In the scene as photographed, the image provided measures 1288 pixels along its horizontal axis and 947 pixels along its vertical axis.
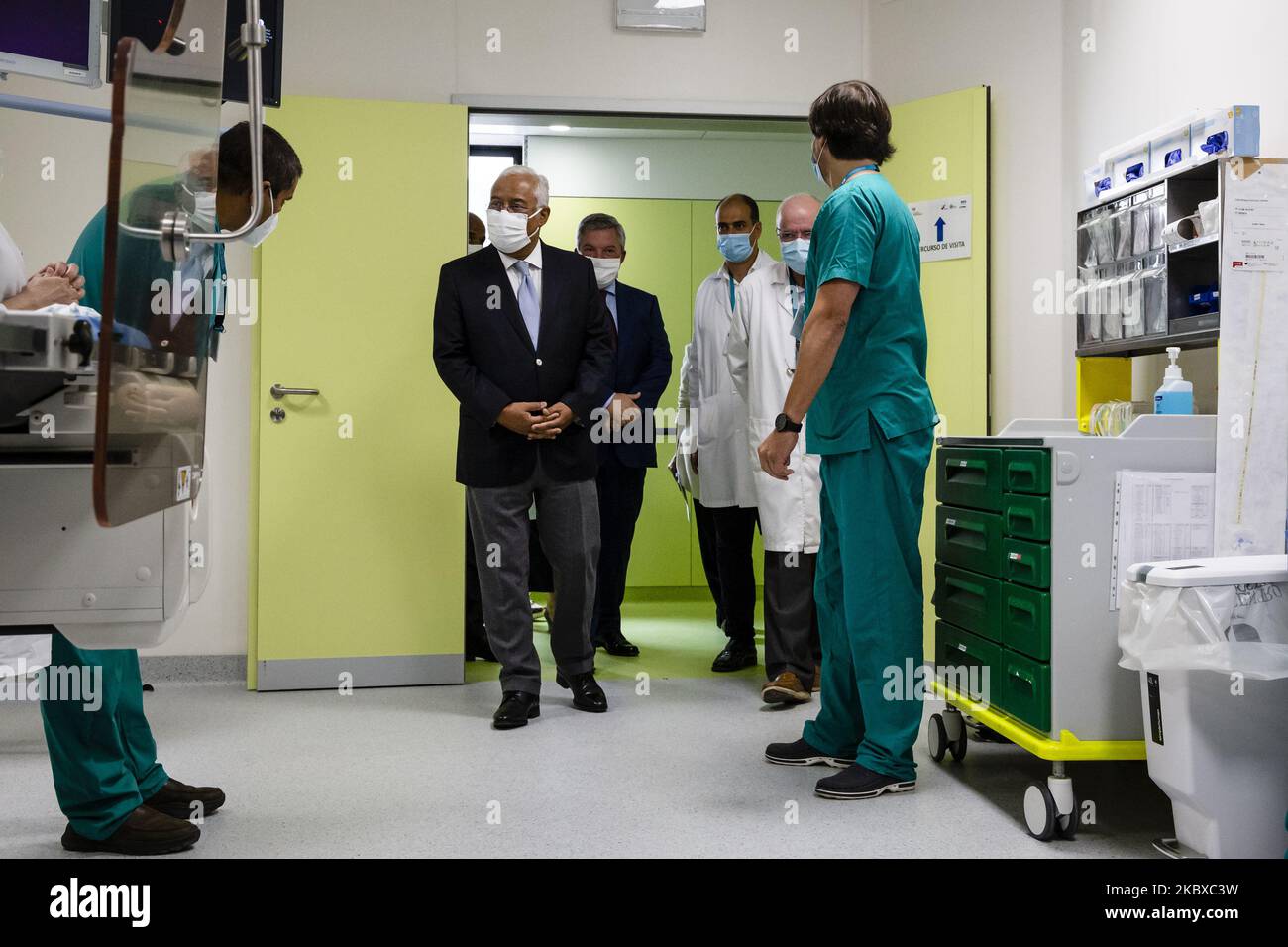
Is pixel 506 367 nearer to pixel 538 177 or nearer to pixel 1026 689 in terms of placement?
pixel 538 177

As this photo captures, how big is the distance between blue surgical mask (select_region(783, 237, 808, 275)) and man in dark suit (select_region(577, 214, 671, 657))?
2.42 feet

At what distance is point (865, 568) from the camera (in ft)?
7.90

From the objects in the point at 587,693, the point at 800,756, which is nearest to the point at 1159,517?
the point at 800,756

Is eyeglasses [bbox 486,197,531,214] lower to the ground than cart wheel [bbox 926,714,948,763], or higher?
higher

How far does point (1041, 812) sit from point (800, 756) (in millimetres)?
689

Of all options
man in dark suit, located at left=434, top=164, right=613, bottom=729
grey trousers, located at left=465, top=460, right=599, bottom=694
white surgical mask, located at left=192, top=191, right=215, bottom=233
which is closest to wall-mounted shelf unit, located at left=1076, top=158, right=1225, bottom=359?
man in dark suit, located at left=434, top=164, right=613, bottom=729

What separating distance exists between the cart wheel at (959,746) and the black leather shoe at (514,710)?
45.5 inches

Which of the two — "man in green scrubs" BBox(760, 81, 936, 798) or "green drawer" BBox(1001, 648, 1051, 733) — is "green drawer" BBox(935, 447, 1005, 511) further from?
"green drawer" BBox(1001, 648, 1051, 733)

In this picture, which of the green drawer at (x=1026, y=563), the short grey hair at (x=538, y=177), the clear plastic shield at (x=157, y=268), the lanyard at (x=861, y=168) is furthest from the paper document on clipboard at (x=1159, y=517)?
the short grey hair at (x=538, y=177)

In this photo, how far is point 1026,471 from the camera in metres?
2.27

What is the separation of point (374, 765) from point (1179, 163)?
2.35m

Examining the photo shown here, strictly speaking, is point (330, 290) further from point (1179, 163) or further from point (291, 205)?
point (1179, 163)

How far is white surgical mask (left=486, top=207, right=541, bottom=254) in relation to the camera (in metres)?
3.18

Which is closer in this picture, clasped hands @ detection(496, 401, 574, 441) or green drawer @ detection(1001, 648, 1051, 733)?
green drawer @ detection(1001, 648, 1051, 733)
